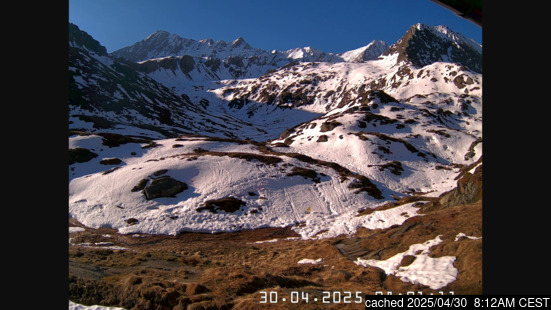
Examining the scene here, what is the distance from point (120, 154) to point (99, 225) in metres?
27.9

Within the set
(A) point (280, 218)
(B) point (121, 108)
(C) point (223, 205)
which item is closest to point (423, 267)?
(A) point (280, 218)

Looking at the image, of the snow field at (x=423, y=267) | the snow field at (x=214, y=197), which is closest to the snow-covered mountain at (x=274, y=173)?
the snow field at (x=214, y=197)

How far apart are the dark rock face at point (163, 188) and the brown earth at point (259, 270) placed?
30.7 ft

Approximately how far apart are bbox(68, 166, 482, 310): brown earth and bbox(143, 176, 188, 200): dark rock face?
9.37m

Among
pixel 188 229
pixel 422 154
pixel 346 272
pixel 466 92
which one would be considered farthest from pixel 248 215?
pixel 466 92

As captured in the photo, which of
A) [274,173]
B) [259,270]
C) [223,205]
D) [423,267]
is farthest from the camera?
[274,173]

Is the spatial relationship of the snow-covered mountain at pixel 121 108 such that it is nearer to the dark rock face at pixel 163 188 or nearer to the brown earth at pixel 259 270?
the dark rock face at pixel 163 188

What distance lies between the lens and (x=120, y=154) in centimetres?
5303

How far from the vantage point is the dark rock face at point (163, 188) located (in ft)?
113

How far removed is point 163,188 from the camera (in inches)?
1399

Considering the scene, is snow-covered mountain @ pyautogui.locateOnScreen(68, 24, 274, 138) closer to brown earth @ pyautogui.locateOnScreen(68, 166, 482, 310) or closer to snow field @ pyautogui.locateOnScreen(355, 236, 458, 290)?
brown earth @ pyautogui.locateOnScreen(68, 166, 482, 310)

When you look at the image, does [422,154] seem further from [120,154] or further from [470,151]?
[120,154]

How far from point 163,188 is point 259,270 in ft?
78.7

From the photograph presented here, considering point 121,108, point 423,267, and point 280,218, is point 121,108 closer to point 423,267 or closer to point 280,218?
point 280,218
